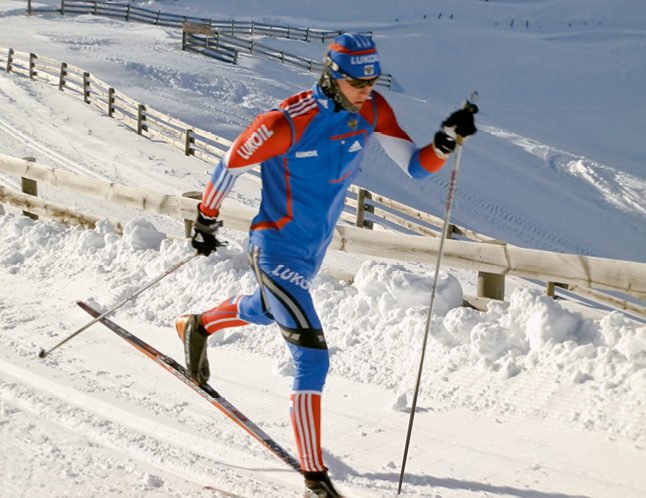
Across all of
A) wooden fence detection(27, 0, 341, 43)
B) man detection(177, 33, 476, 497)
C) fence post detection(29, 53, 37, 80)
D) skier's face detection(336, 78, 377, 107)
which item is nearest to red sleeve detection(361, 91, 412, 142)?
man detection(177, 33, 476, 497)

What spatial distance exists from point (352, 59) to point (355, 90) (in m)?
0.15

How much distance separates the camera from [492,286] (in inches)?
225

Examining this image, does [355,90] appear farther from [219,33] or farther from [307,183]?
[219,33]

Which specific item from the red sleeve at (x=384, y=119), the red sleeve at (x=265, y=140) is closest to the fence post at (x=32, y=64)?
the red sleeve at (x=384, y=119)

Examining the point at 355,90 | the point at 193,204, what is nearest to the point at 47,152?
the point at 193,204

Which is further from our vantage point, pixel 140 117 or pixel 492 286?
pixel 140 117

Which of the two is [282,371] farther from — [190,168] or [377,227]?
[190,168]

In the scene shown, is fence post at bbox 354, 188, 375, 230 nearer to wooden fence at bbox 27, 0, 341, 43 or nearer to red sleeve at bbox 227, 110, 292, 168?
red sleeve at bbox 227, 110, 292, 168

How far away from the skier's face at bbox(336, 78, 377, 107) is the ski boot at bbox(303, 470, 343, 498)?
1.82 m

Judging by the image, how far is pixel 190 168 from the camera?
60.2 ft

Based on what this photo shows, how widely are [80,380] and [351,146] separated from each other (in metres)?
2.93

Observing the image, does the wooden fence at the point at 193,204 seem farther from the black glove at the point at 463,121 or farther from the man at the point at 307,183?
the man at the point at 307,183

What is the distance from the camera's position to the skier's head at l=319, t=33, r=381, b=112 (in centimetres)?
333

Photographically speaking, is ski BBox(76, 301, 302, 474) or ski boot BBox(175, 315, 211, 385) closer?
ski BBox(76, 301, 302, 474)
